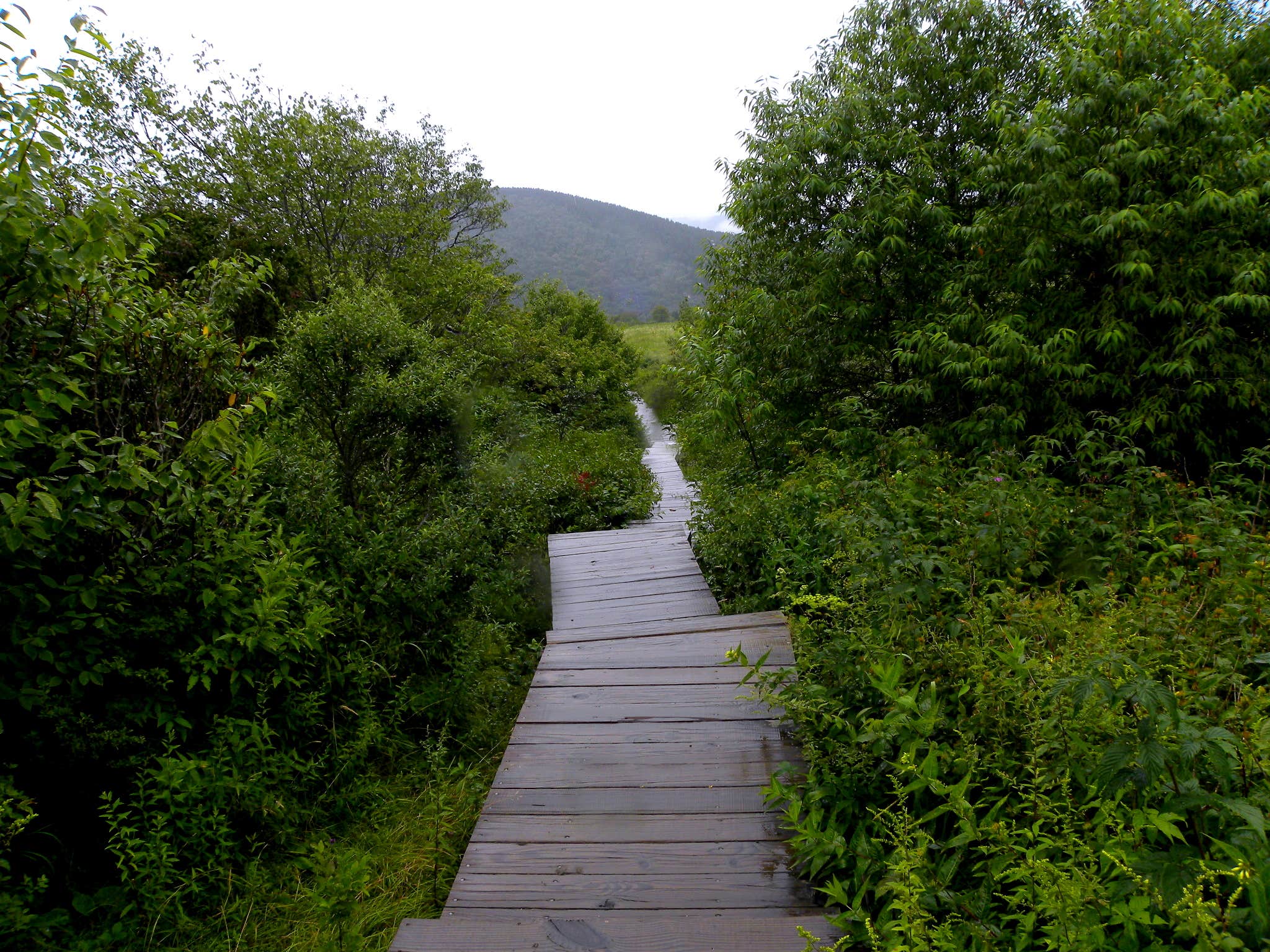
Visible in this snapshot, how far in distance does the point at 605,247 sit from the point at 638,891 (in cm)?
6142

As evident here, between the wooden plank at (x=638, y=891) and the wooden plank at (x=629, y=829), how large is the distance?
0.18 meters

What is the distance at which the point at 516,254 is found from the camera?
167 feet

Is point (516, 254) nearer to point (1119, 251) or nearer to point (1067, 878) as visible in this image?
point (1119, 251)

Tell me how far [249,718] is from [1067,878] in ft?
12.0

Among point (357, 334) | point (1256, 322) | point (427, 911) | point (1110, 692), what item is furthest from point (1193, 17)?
point (427, 911)

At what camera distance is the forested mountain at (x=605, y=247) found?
53125 millimetres

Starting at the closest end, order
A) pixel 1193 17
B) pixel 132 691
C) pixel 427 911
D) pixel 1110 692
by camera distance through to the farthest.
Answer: pixel 1110 692, pixel 427 911, pixel 132 691, pixel 1193 17

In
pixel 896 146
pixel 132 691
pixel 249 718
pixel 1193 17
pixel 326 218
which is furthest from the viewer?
pixel 326 218

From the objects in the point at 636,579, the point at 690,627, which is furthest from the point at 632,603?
the point at 690,627

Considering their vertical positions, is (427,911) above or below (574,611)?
below

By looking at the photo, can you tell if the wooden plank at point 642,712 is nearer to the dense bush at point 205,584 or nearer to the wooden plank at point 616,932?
the dense bush at point 205,584

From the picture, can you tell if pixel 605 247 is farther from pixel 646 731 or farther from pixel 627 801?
pixel 627 801

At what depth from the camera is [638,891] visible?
2.27 meters

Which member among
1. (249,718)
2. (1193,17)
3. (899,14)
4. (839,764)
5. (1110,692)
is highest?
(899,14)
